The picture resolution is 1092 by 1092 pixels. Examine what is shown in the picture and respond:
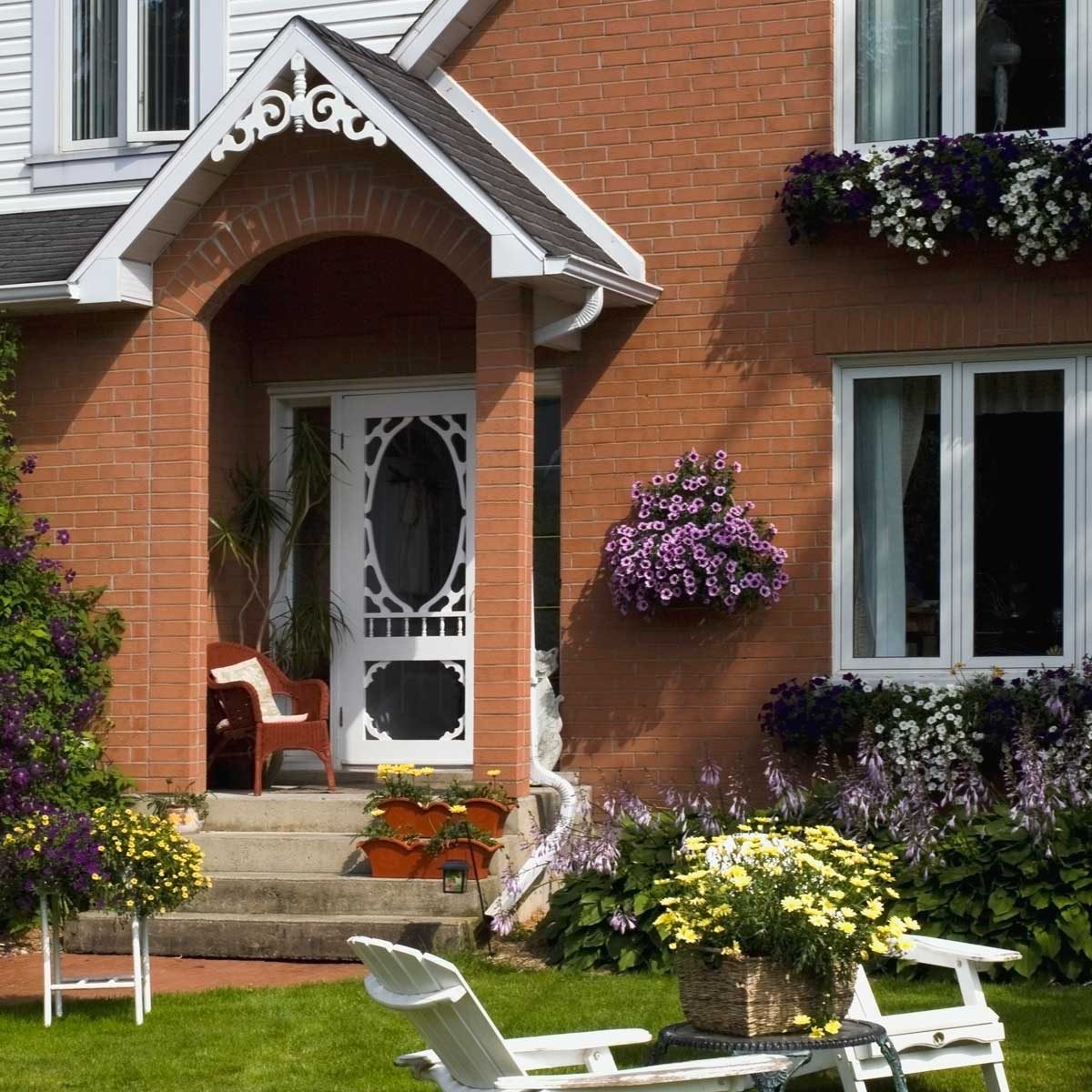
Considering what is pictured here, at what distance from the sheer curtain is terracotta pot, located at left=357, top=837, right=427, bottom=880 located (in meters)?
4.46

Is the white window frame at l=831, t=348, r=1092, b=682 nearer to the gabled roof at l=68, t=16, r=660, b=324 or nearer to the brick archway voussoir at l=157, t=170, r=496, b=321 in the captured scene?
the gabled roof at l=68, t=16, r=660, b=324

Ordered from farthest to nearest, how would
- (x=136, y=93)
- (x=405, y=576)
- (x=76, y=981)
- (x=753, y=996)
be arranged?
→ (x=136, y=93)
(x=405, y=576)
(x=76, y=981)
(x=753, y=996)

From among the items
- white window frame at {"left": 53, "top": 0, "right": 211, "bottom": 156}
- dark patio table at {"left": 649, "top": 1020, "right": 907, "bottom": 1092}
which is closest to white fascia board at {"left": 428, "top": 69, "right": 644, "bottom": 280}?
white window frame at {"left": 53, "top": 0, "right": 211, "bottom": 156}

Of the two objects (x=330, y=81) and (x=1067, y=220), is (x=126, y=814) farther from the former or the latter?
(x=1067, y=220)

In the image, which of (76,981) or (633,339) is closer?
(76,981)

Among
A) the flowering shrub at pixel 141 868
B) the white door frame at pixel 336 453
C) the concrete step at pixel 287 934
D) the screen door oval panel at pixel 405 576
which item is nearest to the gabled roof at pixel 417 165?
the white door frame at pixel 336 453

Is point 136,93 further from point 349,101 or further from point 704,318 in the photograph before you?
point 704,318

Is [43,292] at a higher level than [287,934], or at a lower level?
higher

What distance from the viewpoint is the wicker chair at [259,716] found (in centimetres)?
1027

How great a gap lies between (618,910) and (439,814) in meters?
1.21

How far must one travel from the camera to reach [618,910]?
859 centimetres

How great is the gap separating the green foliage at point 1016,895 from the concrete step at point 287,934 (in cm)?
215

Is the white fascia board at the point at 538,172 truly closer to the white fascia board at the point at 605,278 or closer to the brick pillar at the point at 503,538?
the white fascia board at the point at 605,278

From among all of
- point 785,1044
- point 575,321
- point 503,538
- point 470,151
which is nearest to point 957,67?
point 575,321
